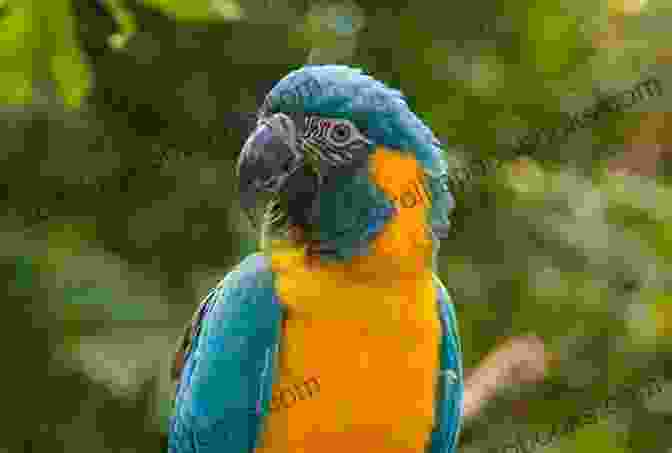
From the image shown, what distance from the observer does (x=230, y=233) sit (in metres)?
2.95

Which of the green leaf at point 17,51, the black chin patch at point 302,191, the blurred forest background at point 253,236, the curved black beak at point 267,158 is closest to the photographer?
the curved black beak at point 267,158

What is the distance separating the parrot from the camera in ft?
6.74

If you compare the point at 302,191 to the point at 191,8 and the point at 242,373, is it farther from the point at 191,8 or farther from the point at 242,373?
the point at 191,8

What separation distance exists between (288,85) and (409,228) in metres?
0.33

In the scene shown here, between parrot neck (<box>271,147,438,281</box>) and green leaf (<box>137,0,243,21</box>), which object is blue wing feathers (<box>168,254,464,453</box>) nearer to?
parrot neck (<box>271,147,438,281</box>)

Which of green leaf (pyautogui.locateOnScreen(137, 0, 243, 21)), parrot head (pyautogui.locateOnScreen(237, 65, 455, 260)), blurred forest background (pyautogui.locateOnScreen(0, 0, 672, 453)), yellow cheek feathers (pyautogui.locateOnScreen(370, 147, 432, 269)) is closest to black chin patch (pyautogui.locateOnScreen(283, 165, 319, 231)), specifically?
parrot head (pyautogui.locateOnScreen(237, 65, 455, 260))

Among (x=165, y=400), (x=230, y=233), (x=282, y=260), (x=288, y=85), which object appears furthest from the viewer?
(x=230, y=233)

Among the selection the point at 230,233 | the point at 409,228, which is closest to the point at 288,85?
the point at 409,228

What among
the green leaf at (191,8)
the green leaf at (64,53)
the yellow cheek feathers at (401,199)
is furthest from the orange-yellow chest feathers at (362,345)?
the green leaf at (64,53)

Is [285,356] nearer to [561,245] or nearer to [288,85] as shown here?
[288,85]

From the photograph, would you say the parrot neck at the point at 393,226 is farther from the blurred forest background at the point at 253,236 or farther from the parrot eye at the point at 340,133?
the blurred forest background at the point at 253,236

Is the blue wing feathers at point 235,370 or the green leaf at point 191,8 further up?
the green leaf at point 191,8

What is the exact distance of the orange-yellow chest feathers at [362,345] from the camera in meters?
2.09

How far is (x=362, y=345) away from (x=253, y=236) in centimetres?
86
